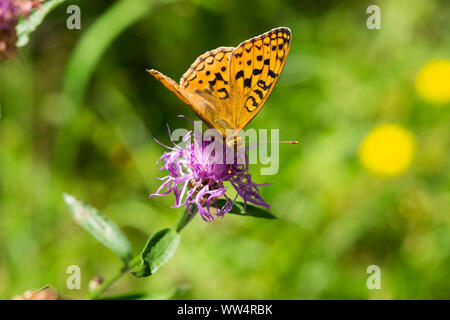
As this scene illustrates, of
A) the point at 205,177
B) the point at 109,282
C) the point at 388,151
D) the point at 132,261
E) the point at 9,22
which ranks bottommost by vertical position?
the point at 109,282

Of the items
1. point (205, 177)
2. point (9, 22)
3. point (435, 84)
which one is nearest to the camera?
point (9, 22)

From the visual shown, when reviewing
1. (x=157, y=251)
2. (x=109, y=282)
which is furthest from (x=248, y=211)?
(x=109, y=282)

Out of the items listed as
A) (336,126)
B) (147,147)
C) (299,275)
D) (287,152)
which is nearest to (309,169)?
(287,152)

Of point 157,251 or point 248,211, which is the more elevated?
point 248,211

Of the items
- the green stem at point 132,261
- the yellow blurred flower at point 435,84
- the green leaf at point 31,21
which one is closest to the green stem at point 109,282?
the green stem at point 132,261

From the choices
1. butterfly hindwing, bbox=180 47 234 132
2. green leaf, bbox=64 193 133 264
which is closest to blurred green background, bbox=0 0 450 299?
green leaf, bbox=64 193 133 264

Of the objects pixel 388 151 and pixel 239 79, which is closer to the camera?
pixel 239 79

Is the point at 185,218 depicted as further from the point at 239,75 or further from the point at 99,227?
the point at 239,75

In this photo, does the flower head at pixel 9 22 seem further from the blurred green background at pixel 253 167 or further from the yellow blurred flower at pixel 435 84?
the yellow blurred flower at pixel 435 84
